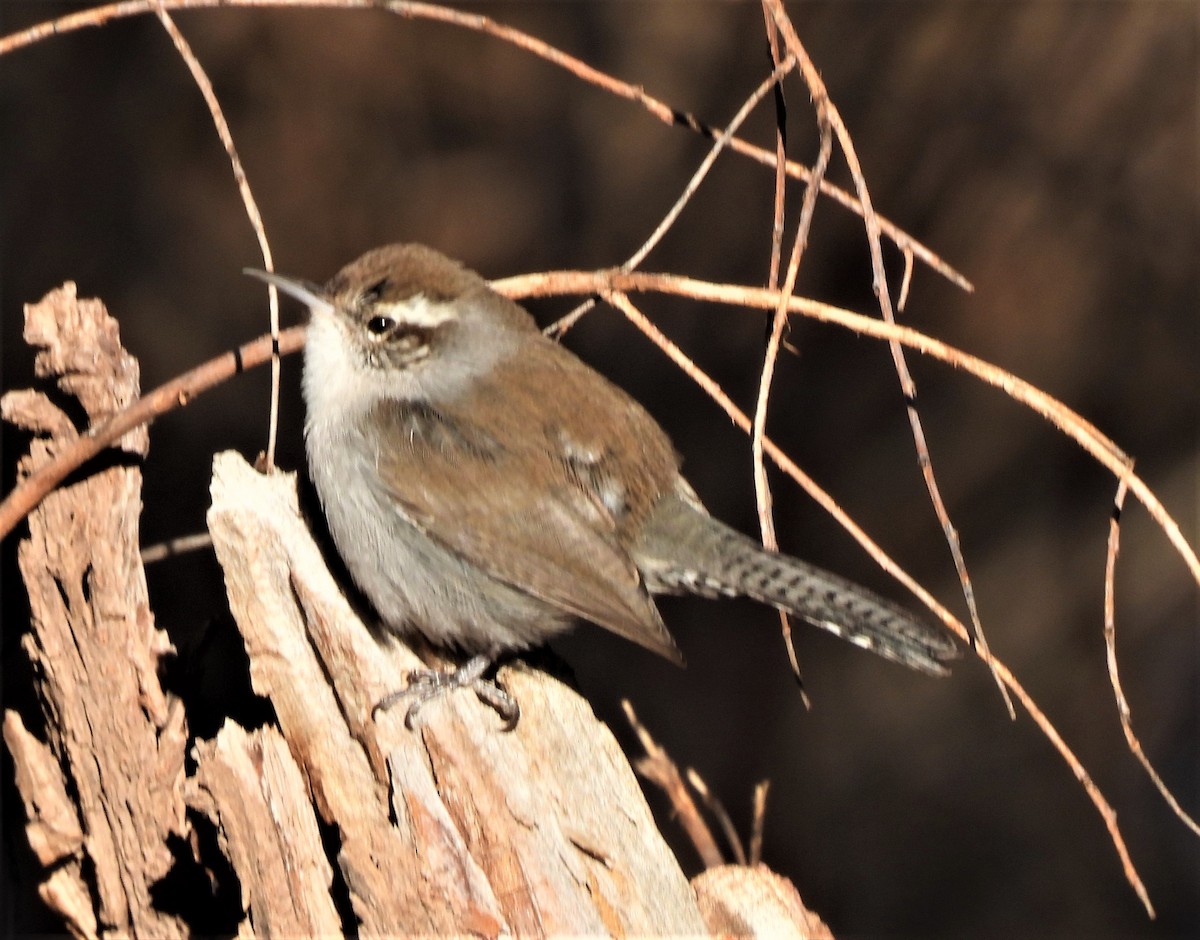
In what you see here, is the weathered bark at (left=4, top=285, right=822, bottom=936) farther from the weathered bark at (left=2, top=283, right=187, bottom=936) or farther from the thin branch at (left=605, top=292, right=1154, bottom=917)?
the thin branch at (left=605, top=292, right=1154, bottom=917)

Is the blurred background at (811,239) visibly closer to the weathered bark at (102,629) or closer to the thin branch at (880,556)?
the weathered bark at (102,629)

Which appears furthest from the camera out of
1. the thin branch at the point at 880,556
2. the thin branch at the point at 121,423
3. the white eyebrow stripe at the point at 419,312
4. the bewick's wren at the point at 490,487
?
the white eyebrow stripe at the point at 419,312

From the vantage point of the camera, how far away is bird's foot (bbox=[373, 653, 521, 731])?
2.54m

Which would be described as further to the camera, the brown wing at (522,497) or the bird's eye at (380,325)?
the bird's eye at (380,325)

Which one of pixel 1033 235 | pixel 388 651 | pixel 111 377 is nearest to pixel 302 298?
pixel 111 377

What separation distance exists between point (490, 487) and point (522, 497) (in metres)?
0.08

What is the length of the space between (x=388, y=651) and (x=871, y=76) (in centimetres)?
274

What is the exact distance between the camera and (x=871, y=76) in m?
4.50

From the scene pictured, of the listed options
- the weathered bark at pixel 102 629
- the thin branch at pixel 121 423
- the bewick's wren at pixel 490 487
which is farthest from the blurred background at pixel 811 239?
the thin branch at pixel 121 423

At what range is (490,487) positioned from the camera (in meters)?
3.03

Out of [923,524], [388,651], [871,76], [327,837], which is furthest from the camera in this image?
[923,524]

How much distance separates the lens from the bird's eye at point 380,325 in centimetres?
315

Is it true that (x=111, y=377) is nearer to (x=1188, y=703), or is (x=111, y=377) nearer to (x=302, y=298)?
(x=302, y=298)

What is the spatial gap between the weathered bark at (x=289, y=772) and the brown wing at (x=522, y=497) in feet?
0.82
